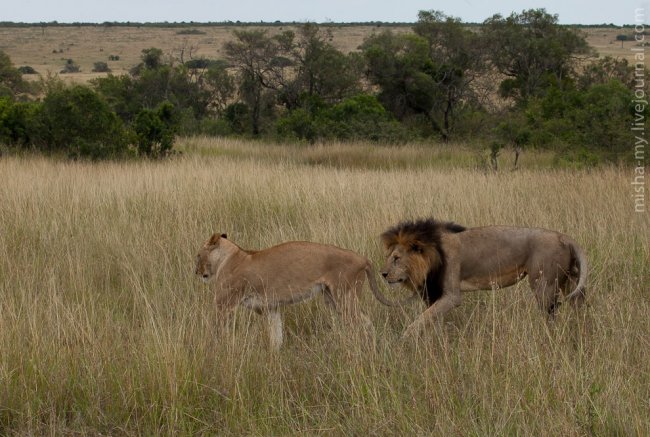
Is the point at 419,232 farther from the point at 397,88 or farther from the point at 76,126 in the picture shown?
the point at 397,88

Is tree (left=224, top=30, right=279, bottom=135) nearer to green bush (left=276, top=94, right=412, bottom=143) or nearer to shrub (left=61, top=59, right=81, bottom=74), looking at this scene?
green bush (left=276, top=94, right=412, bottom=143)

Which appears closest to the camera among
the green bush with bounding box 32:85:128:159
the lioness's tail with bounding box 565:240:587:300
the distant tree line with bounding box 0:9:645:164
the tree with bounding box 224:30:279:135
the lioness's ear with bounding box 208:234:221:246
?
the lioness's tail with bounding box 565:240:587:300

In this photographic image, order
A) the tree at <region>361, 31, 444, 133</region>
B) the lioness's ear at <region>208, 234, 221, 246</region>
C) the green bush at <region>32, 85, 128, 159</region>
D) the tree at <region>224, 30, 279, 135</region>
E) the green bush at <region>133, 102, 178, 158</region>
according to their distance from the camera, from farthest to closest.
→ the tree at <region>224, 30, 279, 135</region> < the tree at <region>361, 31, 444, 133</region> < the green bush at <region>133, 102, 178, 158</region> < the green bush at <region>32, 85, 128, 159</region> < the lioness's ear at <region>208, 234, 221, 246</region>

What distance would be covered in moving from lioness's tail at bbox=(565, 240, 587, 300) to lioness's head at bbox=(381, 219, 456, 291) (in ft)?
2.66

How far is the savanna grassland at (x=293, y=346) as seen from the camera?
3.59m

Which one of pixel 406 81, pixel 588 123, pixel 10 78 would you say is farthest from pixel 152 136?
pixel 10 78

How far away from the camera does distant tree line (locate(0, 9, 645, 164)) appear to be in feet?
64.6

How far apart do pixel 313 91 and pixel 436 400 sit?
2145 cm

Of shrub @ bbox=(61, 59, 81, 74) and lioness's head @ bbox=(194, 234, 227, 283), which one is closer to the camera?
lioness's head @ bbox=(194, 234, 227, 283)

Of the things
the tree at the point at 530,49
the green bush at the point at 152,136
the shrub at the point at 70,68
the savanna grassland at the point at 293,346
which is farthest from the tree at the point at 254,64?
the shrub at the point at 70,68

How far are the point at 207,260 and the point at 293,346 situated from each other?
3.28 ft

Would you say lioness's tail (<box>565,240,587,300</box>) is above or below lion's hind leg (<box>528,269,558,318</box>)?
above

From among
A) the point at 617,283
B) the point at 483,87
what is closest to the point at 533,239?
the point at 617,283

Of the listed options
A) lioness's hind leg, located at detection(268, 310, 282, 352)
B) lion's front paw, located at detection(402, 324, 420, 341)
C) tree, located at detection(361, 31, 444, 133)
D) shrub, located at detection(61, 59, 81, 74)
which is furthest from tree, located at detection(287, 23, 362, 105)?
shrub, located at detection(61, 59, 81, 74)
